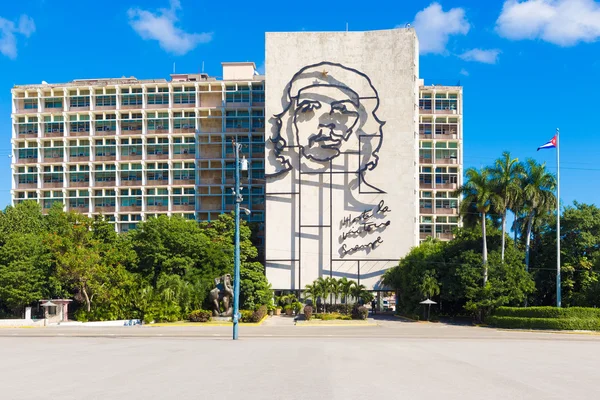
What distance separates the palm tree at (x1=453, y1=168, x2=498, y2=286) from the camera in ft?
183

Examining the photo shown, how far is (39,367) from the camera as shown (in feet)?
66.0

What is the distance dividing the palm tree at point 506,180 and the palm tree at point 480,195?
74 cm

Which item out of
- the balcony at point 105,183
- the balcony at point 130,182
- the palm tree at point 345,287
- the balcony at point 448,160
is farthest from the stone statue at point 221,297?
the balcony at point 448,160

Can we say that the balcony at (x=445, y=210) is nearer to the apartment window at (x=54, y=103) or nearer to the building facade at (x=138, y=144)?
the building facade at (x=138, y=144)

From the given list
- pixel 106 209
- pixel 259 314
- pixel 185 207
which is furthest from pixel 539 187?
pixel 106 209

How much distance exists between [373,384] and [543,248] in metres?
54.3

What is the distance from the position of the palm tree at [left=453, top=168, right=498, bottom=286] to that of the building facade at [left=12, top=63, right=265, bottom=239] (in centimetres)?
4170

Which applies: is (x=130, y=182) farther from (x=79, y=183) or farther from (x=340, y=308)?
(x=340, y=308)

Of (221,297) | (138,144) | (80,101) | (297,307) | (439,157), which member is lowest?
(297,307)

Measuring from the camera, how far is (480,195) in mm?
55844

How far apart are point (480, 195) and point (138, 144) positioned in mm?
58273

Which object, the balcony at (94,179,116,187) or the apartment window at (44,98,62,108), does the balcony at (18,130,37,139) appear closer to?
the apartment window at (44,98,62,108)

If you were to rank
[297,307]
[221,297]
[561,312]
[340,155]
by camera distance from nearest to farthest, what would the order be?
[561,312], [221,297], [297,307], [340,155]

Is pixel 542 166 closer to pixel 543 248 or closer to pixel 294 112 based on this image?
pixel 543 248
